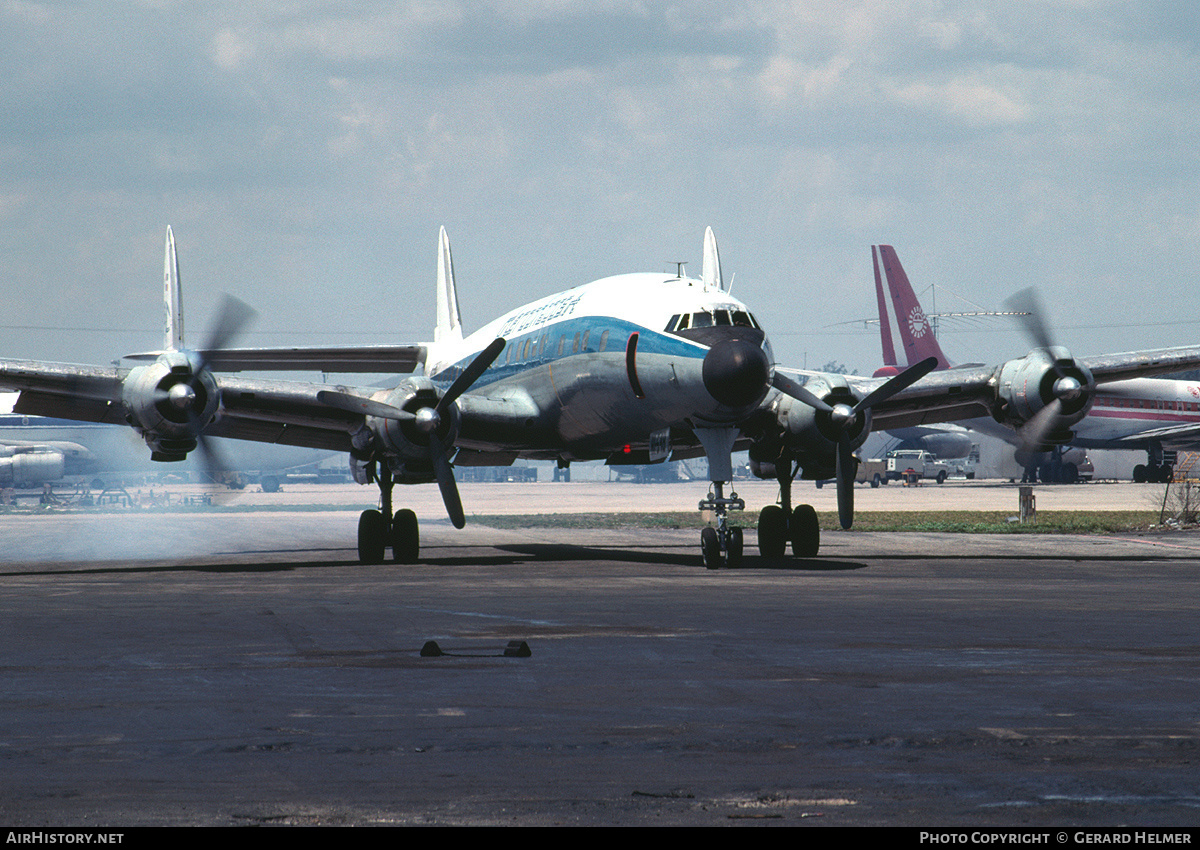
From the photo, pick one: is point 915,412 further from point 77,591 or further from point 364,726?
point 364,726

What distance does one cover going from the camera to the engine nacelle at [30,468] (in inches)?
3647

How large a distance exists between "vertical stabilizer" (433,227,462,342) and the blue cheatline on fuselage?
37.9ft

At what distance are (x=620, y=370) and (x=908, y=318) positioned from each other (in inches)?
2244

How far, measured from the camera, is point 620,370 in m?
24.2

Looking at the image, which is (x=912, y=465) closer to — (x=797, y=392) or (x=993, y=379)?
(x=993, y=379)

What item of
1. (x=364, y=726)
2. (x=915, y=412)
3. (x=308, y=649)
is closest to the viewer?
(x=364, y=726)

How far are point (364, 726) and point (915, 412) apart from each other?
22255 mm

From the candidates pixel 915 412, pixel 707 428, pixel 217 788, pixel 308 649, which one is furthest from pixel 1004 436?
pixel 217 788

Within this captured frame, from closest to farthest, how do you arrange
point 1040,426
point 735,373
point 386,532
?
1. point 735,373
2. point 1040,426
3. point 386,532

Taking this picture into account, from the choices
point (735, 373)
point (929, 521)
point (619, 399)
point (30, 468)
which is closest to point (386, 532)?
point (619, 399)

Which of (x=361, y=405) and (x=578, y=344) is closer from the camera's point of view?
(x=361, y=405)

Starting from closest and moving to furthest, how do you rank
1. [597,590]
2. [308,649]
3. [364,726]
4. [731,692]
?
[364,726] → [731,692] → [308,649] → [597,590]

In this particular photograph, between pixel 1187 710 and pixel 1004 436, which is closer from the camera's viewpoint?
pixel 1187 710

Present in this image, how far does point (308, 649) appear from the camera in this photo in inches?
487
